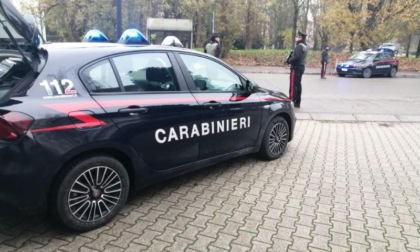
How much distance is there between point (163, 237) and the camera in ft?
9.98

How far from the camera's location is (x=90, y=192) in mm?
3049

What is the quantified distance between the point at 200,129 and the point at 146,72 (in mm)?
811

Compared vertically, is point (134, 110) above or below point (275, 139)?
above

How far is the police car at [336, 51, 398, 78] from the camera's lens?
20.8 metres

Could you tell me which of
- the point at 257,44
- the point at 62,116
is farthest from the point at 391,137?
the point at 257,44

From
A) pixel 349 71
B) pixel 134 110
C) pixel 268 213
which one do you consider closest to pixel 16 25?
pixel 134 110

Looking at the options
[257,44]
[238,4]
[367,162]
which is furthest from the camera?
[257,44]

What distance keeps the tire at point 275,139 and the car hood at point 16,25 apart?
9.85 feet

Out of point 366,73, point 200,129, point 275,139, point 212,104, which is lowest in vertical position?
point 275,139

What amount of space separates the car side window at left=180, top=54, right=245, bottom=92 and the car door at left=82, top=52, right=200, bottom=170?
0.75 feet

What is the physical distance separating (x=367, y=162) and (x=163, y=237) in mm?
3431

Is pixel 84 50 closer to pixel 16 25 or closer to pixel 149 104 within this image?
pixel 16 25

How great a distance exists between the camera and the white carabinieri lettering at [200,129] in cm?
349

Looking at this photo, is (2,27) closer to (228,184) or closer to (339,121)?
(228,184)
